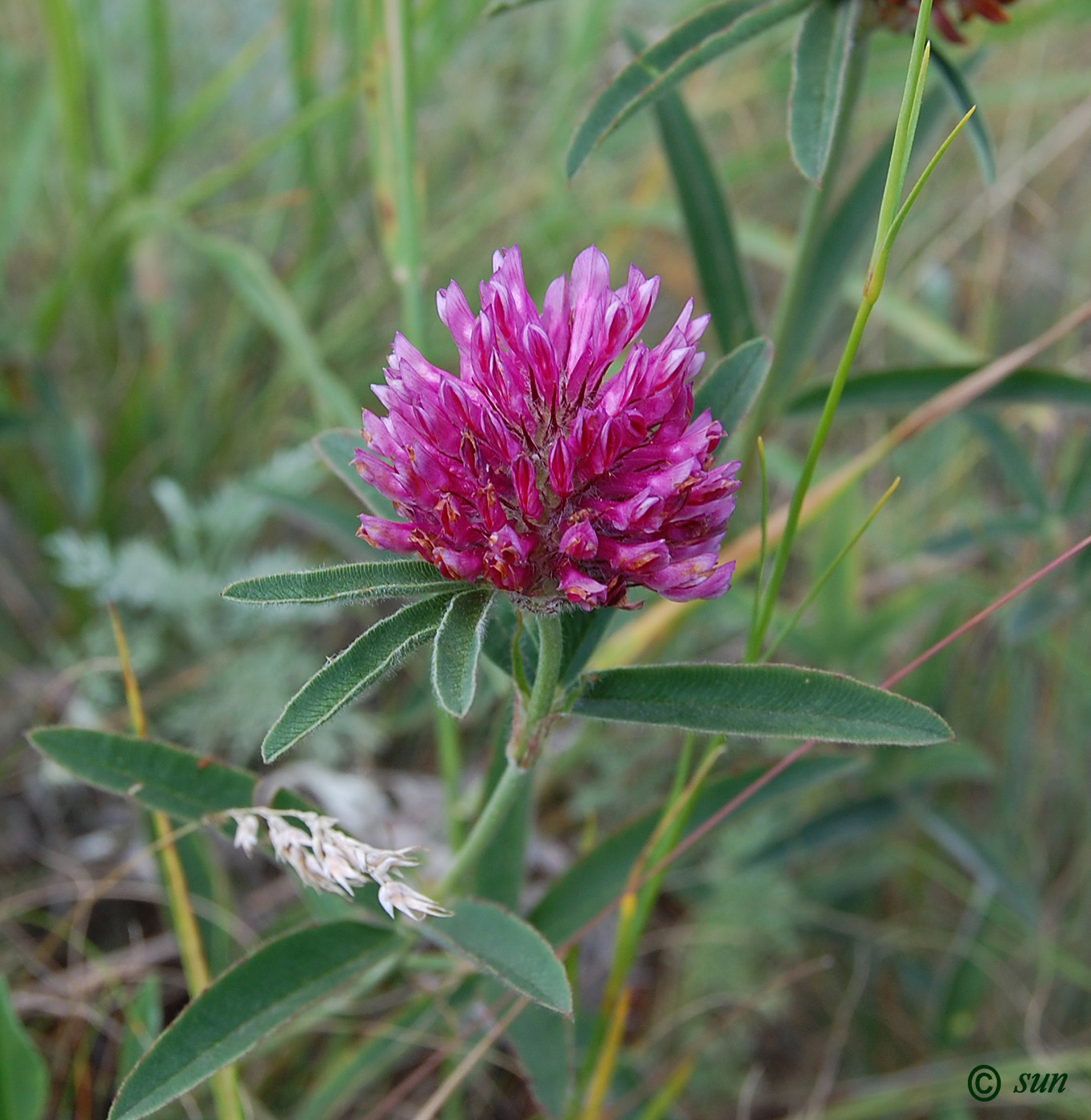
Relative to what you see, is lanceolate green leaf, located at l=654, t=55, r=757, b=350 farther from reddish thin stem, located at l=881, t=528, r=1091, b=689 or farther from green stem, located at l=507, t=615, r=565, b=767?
green stem, located at l=507, t=615, r=565, b=767

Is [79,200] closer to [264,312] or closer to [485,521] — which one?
[264,312]

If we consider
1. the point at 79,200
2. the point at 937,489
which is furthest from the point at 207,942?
the point at 937,489

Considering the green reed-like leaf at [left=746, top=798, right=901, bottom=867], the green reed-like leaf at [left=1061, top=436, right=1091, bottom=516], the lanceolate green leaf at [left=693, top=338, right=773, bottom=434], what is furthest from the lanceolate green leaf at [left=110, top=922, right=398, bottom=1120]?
the green reed-like leaf at [left=1061, top=436, right=1091, bottom=516]

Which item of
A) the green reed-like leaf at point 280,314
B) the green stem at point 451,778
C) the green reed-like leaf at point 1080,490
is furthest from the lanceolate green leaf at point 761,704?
the green reed-like leaf at point 1080,490

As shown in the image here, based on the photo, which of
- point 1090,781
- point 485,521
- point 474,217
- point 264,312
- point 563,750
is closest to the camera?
point 485,521

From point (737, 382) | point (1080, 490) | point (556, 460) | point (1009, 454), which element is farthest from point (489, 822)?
point (1080, 490)

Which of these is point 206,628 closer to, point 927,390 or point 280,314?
point 280,314
